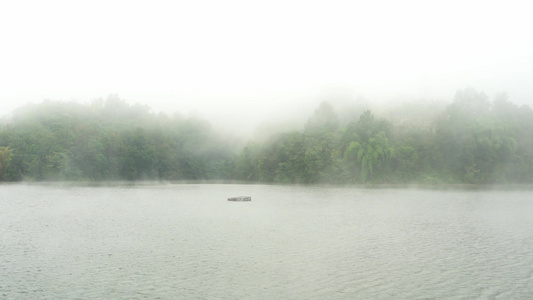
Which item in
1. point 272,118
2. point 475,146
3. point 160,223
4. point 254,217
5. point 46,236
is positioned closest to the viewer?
point 46,236

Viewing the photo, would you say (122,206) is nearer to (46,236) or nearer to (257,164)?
(46,236)

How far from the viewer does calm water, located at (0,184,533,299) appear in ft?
52.7

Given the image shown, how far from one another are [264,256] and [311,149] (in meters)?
116

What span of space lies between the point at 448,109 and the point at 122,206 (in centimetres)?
9744

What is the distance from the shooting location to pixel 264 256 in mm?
22109

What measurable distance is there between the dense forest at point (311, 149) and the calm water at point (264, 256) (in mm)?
77658

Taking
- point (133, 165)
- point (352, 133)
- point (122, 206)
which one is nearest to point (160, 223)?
point (122, 206)

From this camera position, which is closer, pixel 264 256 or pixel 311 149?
pixel 264 256

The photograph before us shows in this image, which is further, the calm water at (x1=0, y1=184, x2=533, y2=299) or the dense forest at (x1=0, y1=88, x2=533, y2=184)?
the dense forest at (x1=0, y1=88, x2=533, y2=184)

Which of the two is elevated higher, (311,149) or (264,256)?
(311,149)

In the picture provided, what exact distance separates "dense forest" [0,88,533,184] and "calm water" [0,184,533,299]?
7766 cm

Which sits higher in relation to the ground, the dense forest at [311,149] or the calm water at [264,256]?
the dense forest at [311,149]

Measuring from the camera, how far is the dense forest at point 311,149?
4338 inches

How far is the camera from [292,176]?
471ft
